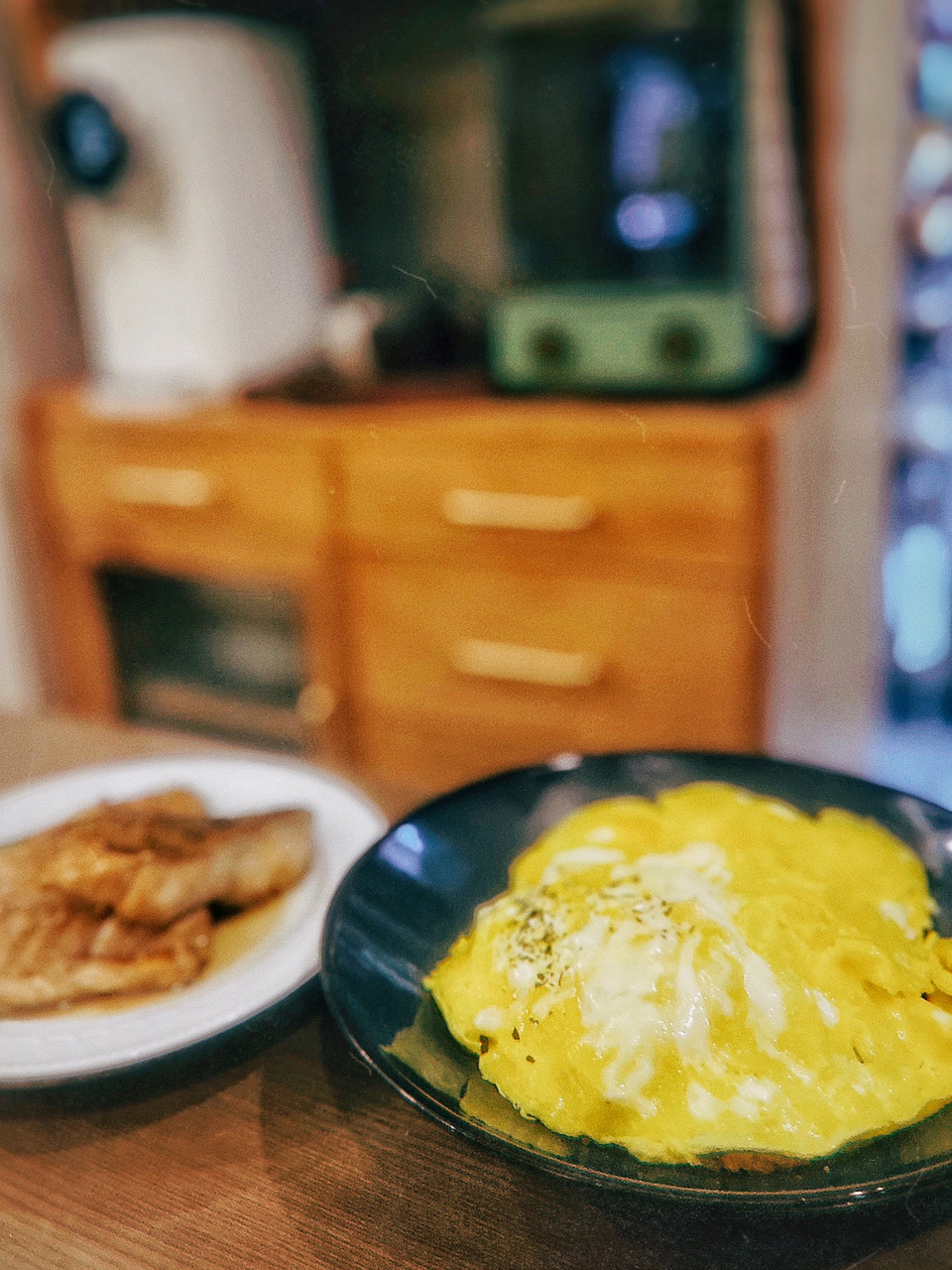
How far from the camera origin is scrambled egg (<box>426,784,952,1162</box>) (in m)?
0.39

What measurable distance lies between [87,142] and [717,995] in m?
1.75

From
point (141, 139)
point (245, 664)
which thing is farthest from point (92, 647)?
point (141, 139)

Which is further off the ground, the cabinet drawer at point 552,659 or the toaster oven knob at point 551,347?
the toaster oven knob at point 551,347

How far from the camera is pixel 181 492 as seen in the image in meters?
1.74

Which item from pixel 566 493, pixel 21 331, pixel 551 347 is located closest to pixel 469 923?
pixel 566 493

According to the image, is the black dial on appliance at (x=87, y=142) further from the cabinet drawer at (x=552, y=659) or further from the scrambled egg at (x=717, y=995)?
the scrambled egg at (x=717, y=995)

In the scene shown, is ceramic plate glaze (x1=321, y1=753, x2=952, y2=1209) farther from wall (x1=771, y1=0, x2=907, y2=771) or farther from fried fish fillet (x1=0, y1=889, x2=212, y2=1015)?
wall (x1=771, y1=0, x2=907, y2=771)

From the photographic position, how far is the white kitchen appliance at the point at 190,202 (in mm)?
1647

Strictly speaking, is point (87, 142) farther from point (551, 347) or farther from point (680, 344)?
point (680, 344)

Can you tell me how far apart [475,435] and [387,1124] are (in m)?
1.15

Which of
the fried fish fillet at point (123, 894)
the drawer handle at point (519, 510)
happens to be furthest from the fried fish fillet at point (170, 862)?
the drawer handle at point (519, 510)

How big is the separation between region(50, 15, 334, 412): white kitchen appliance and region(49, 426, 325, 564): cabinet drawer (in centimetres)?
10

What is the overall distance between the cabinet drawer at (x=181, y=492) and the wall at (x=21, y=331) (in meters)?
0.10

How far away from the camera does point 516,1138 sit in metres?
0.37
